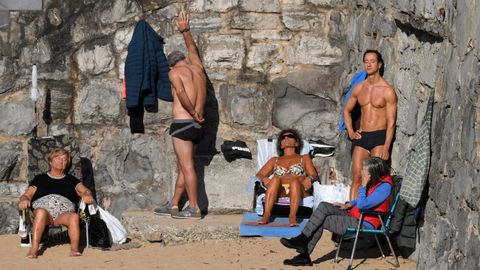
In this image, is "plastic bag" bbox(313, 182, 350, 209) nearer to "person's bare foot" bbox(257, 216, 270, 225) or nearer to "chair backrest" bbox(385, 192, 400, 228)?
"person's bare foot" bbox(257, 216, 270, 225)

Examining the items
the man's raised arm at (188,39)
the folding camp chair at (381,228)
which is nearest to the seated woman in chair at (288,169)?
the man's raised arm at (188,39)

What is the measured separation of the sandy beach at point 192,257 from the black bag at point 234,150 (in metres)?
1.11

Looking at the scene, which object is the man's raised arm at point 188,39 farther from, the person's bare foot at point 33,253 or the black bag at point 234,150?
the person's bare foot at point 33,253

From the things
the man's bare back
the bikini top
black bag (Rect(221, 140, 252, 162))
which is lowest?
the bikini top

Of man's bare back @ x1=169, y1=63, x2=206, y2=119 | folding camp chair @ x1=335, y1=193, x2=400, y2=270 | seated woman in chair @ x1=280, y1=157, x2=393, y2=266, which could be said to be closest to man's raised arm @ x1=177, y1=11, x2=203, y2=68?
man's bare back @ x1=169, y1=63, x2=206, y2=119

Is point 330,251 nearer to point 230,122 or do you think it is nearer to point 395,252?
point 395,252

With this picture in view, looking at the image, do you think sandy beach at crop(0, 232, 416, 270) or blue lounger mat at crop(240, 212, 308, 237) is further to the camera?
blue lounger mat at crop(240, 212, 308, 237)

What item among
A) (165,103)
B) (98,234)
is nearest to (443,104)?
(98,234)

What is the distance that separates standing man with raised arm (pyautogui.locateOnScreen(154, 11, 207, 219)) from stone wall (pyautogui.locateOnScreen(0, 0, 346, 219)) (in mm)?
441

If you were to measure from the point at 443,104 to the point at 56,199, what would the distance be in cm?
345

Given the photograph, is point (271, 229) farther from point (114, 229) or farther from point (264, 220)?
point (114, 229)

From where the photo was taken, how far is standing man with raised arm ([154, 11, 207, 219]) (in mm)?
9688

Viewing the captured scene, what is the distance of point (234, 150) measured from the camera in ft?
33.0

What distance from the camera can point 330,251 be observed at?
28.2ft
